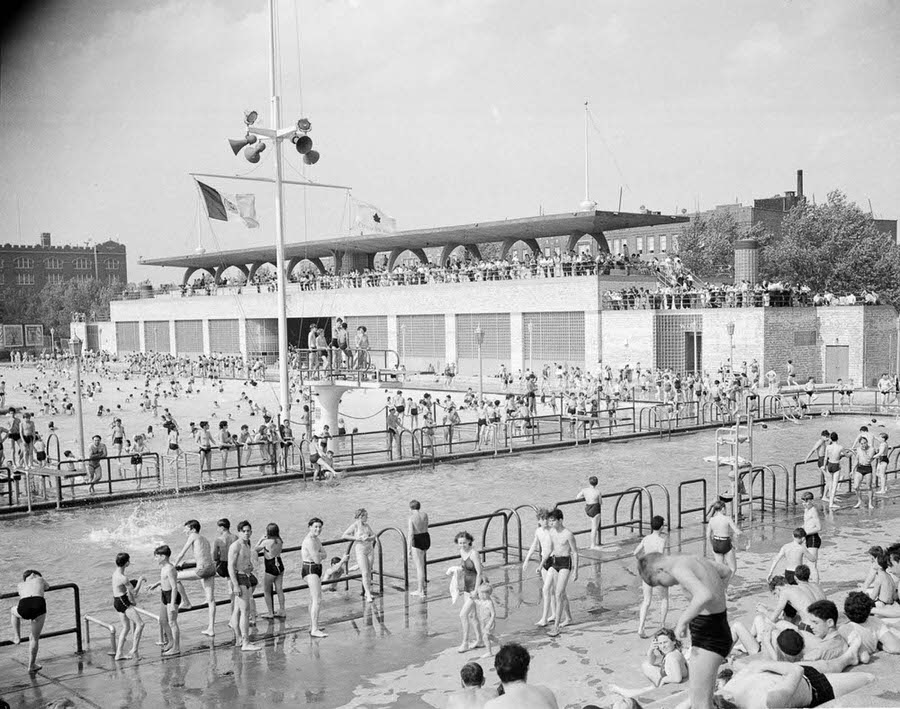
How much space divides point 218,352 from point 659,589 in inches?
2485

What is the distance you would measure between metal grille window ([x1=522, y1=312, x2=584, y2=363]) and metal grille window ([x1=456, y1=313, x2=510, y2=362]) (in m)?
1.51

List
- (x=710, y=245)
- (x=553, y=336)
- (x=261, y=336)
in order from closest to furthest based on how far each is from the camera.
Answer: (x=553, y=336) → (x=261, y=336) → (x=710, y=245)

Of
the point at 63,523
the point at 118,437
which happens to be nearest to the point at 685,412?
the point at 118,437

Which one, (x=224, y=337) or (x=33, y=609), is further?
(x=224, y=337)

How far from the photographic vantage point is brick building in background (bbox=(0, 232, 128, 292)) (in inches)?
4400

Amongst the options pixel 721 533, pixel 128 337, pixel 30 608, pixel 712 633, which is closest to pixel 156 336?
pixel 128 337

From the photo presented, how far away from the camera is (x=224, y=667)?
9.85 meters

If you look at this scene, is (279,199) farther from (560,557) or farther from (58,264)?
(58,264)

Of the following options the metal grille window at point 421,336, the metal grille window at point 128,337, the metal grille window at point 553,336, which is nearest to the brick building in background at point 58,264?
the metal grille window at point 128,337

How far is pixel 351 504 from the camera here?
19719 mm

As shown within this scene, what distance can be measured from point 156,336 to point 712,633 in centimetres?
7685

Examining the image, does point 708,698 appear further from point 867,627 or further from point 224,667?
point 224,667

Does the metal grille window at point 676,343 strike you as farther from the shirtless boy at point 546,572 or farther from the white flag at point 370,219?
the shirtless boy at point 546,572

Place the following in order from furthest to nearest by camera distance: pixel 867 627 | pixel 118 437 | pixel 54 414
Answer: pixel 54 414, pixel 118 437, pixel 867 627
